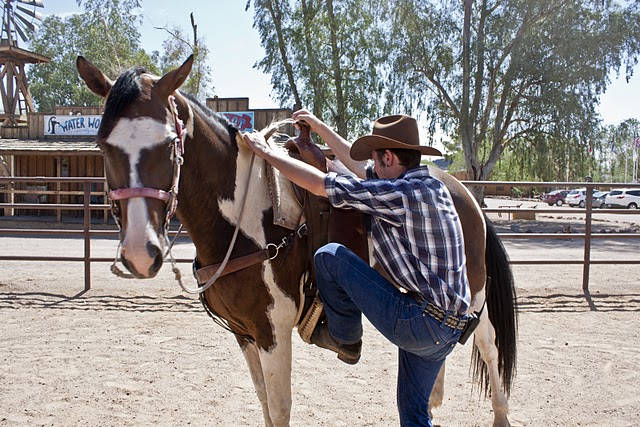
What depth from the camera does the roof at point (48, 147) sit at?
1612cm

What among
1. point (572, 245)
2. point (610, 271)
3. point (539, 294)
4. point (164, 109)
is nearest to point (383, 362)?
point (164, 109)

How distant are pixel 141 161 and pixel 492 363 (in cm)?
263

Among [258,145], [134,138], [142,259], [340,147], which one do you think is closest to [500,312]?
[340,147]

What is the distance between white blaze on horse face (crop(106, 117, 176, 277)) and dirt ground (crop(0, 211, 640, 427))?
188 centimetres

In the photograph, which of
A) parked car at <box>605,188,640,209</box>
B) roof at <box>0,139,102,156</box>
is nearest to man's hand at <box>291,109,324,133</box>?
roof at <box>0,139,102,156</box>

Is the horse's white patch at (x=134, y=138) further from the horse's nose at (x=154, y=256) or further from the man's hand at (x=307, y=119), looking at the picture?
the man's hand at (x=307, y=119)

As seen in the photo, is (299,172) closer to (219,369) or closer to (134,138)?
(134,138)

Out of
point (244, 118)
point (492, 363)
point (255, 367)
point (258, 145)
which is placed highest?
point (244, 118)

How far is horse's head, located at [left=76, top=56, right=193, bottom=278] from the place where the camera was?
1.75 metres

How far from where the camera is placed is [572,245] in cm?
1374

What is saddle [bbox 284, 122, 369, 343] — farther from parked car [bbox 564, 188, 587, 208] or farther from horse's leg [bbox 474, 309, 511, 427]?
parked car [bbox 564, 188, 587, 208]

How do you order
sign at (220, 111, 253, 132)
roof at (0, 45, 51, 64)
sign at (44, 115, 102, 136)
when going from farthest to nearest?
roof at (0, 45, 51, 64) → sign at (44, 115, 102, 136) → sign at (220, 111, 253, 132)

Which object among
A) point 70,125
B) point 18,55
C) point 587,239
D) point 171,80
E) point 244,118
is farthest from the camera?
point 18,55

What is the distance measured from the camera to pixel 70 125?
708 inches
